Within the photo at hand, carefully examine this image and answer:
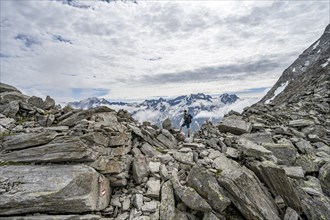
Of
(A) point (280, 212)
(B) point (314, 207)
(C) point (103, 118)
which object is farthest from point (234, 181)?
(C) point (103, 118)

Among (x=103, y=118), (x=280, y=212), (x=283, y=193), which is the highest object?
(x=103, y=118)

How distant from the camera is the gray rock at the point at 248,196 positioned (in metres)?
11.3

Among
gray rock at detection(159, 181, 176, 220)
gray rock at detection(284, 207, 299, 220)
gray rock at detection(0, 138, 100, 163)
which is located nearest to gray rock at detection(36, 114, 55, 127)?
gray rock at detection(0, 138, 100, 163)

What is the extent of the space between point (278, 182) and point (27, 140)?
591 inches

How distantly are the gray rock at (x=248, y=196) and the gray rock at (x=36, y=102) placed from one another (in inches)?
627

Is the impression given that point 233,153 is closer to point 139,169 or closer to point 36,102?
→ point 139,169

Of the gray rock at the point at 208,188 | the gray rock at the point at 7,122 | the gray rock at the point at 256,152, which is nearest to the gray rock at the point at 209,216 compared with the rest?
the gray rock at the point at 208,188

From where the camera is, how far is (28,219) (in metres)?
9.75

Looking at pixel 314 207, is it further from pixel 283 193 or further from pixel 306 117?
pixel 306 117

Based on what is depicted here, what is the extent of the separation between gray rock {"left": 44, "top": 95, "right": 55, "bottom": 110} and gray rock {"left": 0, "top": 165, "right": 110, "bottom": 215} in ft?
28.2

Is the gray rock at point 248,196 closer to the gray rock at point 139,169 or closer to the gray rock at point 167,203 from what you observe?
the gray rock at point 167,203

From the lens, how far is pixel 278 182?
12.6 m

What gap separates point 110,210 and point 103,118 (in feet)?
22.1

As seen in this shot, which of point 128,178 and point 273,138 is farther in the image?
point 273,138
